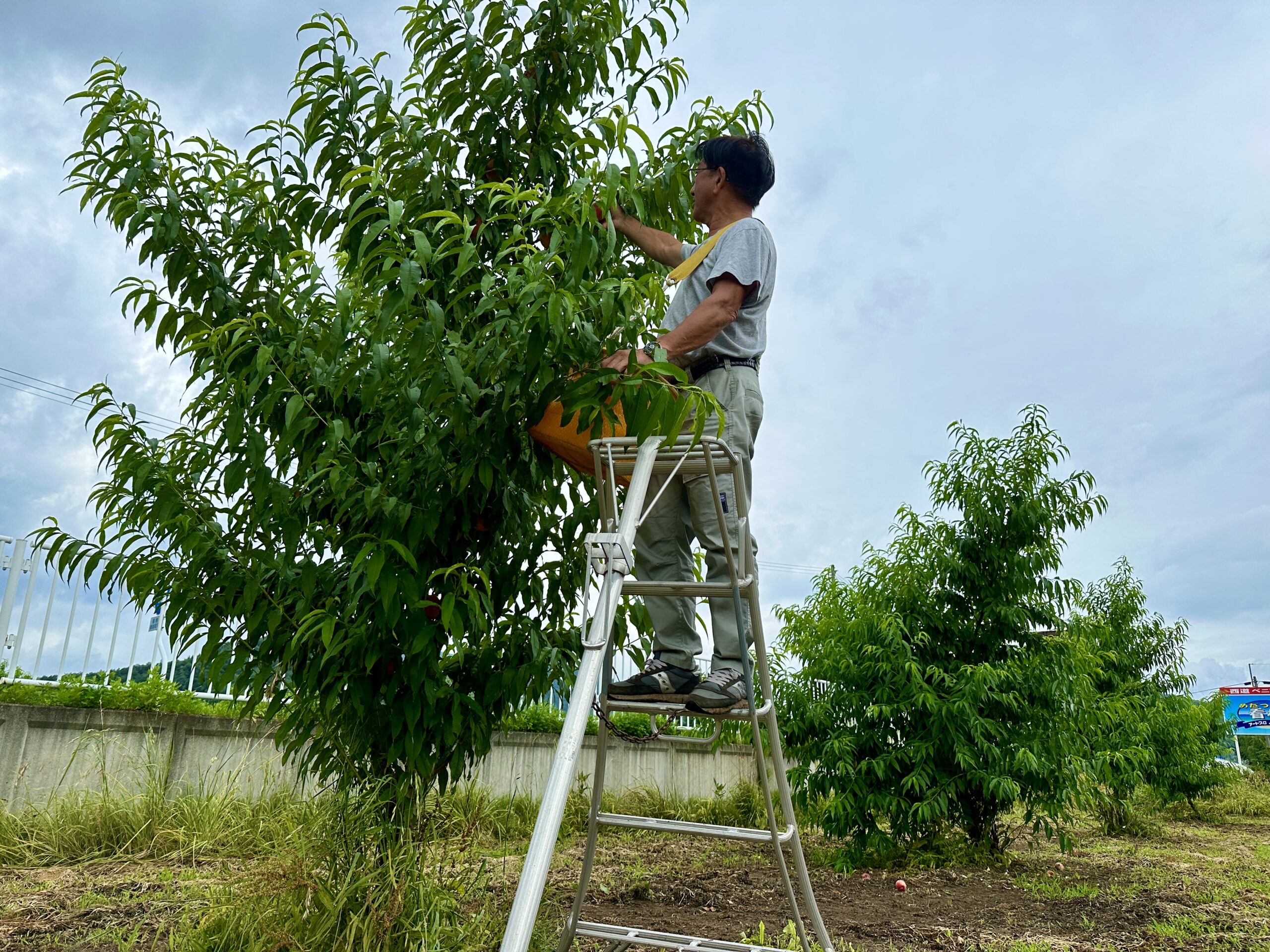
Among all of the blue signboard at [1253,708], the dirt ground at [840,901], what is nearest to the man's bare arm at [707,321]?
the dirt ground at [840,901]

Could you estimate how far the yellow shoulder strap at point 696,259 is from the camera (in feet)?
9.07

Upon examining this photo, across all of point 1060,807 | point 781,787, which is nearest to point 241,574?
point 781,787

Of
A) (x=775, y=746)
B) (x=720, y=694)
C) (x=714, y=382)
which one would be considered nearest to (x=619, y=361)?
(x=714, y=382)

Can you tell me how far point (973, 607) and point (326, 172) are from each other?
5.37 meters

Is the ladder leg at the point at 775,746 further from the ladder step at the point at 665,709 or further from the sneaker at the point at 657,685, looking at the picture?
the sneaker at the point at 657,685

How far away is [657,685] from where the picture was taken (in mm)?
2529

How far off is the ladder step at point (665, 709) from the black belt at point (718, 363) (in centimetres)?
102

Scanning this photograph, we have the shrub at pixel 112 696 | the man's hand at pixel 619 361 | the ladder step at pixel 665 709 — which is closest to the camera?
the man's hand at pixel 619 361

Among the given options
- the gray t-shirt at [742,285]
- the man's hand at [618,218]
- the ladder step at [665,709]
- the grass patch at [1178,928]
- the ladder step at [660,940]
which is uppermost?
the man's hand at [618,218]

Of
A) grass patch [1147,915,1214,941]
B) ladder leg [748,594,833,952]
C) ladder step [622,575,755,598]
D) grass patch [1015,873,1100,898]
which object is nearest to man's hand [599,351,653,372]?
ladder step [622,575,755,598]

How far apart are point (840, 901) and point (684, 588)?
341cm

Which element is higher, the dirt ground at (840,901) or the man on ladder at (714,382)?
the man on ladder at (714,382)

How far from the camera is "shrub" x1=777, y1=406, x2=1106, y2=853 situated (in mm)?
5836

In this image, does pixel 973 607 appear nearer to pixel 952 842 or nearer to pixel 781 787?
pixel 952 842
